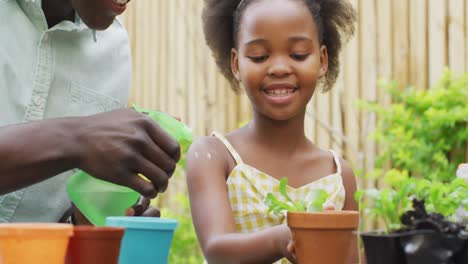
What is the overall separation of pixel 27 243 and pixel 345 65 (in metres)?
3.89

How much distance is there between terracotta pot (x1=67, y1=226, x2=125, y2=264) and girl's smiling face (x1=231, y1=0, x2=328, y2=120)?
0.96m

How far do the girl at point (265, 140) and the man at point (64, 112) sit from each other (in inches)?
11.5

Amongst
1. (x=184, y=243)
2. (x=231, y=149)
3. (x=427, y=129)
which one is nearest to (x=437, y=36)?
(x=427, y=129)

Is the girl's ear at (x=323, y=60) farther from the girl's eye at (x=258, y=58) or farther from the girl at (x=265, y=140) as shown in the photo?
the girl's eye at (x=258, y=58)

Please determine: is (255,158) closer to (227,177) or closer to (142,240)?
(227,177)

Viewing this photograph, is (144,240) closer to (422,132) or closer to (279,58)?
(279,58)

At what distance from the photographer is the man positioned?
165 centimetres

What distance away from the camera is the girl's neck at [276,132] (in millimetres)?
2516

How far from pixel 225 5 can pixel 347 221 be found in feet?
4.21

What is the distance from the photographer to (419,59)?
4.86 metres

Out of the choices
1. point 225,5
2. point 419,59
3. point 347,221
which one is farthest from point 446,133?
point 347,221

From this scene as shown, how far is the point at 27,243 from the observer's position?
4.58 ft

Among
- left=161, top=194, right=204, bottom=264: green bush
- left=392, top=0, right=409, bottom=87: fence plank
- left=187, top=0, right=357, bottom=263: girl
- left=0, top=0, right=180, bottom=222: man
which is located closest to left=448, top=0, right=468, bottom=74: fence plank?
left=392, top=0, right=409, bottom=87: fence plank

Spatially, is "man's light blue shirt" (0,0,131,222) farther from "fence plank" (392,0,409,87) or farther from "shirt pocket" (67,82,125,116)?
"fence plank" (392,0,409,87)
